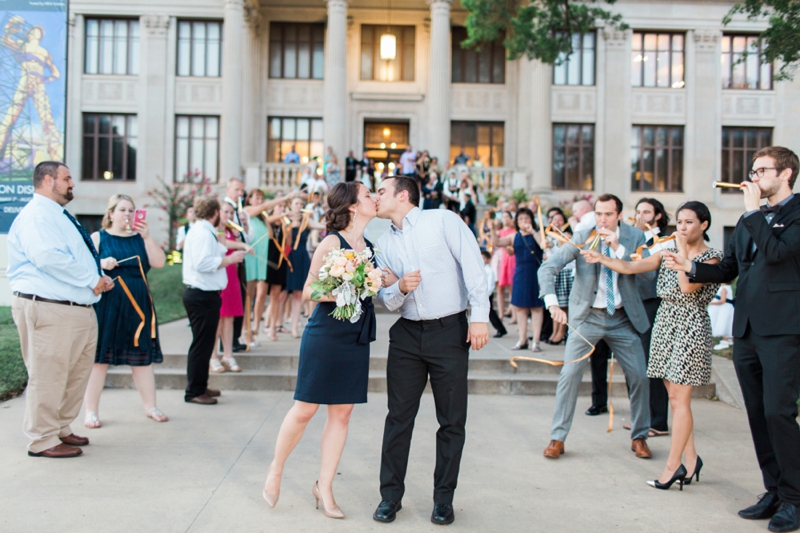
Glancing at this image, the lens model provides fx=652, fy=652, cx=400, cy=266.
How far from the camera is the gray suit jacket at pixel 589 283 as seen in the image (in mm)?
5922

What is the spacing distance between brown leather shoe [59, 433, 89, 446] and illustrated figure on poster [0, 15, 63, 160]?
240 inches

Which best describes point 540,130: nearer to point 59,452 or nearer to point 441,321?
point 441,321

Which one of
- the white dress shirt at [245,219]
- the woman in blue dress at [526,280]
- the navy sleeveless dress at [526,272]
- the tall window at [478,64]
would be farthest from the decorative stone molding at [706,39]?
the white dress shirt at [245,219]

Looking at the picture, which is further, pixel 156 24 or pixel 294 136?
pixel 294 136

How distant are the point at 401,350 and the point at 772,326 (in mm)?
2454

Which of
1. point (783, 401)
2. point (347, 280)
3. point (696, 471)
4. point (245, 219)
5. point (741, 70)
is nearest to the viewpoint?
point (347, 280)

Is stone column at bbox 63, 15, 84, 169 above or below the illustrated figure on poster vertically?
above

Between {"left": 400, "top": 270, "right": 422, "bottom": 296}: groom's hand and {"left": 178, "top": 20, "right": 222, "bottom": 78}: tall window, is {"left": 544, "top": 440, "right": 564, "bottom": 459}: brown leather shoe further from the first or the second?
{"left": 178, "top": 20, "right": 222, "bottom": 78}: tall window

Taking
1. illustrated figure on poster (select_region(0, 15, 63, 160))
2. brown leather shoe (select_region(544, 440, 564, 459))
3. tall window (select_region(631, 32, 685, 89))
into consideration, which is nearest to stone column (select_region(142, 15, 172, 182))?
illustrated figure on poster (select_region(0, 15, 63, 160))

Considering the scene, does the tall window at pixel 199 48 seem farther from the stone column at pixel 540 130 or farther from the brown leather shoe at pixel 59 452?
the brown leather shoe at pixel 59 452

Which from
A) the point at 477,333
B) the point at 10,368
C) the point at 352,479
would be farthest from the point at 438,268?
the point at 10,368

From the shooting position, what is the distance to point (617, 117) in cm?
2927

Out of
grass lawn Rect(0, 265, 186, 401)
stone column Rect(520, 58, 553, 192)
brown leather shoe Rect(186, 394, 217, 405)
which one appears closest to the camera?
brown leather shoe Rect(186, 394, 217, 405)

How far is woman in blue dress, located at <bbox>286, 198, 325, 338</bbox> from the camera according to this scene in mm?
11000
